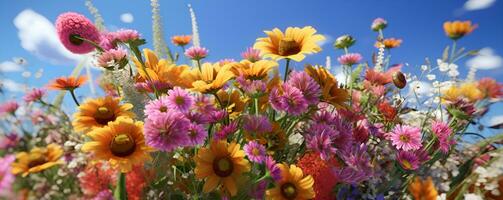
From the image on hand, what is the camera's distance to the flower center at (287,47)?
0.79 meters

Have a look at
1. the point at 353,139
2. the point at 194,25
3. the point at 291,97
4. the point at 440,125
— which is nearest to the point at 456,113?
the point at 440,125

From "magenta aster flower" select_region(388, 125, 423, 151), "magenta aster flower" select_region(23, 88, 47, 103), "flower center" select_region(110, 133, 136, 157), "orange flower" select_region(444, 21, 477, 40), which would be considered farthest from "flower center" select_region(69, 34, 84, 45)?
"orange flower" select_region(444, 21, 477, 40)

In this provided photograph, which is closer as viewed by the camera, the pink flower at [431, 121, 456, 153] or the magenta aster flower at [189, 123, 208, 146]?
the magenta aster flower at [189, 123, 208, 146]

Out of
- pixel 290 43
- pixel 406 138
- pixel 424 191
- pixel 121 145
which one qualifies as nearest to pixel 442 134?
pixel 406 138

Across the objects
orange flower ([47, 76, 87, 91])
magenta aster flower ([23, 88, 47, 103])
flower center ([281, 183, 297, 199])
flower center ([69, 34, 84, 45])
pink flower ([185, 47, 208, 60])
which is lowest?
flower center ([281, 183, 297, 199])

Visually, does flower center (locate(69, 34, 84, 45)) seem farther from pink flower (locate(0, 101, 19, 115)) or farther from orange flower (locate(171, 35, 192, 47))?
orange flower (locate(171, 35, 192, 47))

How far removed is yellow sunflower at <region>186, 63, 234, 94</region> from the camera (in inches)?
27.5

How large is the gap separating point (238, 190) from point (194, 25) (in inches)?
27.6

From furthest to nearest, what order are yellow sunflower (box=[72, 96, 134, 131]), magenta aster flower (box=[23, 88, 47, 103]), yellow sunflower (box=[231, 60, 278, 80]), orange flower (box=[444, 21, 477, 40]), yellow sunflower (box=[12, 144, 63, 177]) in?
orange flower (box=[444, 21, 477, 40]) < magenta aster flower (box=[23, 88, 47, 103]) < yellow sunflower (box=[231, 60, 278, 80]) < yellow sunflower (box=[72, 96, 134, 131]) < yellow sunflower (box=[12, 144, 63, 177])

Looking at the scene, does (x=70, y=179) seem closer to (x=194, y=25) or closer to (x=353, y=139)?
(x=353, y=139)

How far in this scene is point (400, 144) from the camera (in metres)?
0.76

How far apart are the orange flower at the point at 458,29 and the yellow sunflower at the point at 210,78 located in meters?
0.83

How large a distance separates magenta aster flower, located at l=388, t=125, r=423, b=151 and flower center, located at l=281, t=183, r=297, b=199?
203 mm

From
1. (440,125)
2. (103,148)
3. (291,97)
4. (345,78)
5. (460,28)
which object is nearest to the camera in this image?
(103,148)
